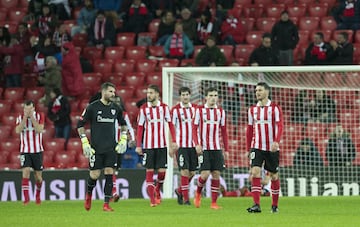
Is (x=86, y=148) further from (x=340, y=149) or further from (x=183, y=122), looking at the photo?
(x=340, y=149)

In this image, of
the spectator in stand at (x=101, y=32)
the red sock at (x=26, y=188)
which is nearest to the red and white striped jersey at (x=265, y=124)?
the red sock at (x=26, y=188)

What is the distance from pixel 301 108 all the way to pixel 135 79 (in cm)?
497

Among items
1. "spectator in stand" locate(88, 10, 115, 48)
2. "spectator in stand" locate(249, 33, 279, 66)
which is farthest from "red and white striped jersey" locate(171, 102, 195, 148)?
"spectator in stand" locate(88, 10, 115, 48)

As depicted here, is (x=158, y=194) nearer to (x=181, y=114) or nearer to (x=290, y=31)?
(x=181, y=114)

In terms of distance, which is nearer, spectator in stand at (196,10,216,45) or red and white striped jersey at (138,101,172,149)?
red and white striped jersey at (138,101,172,149)

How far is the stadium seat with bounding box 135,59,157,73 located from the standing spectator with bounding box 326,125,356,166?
5652 millimetres

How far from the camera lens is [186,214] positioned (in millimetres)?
15727

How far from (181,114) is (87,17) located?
30.4 feet

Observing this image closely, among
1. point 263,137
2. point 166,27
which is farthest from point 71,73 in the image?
point 263,137

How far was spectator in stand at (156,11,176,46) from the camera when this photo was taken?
84.2 feet

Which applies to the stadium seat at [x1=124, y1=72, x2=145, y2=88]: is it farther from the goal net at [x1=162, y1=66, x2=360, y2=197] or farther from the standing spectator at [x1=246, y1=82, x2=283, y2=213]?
the standing spectator at [x1=246, y1=82, x2=283, y2=213]

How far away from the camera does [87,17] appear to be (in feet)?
88.2

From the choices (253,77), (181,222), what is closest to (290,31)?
(253,77)

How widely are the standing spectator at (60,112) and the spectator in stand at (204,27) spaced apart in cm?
369
